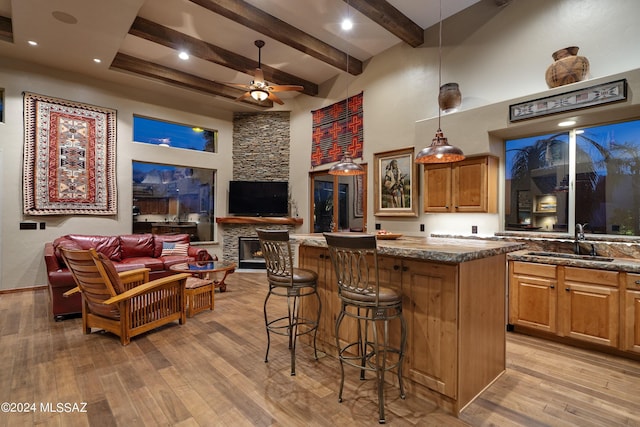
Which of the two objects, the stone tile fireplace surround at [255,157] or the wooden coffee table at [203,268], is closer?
the wooden coffee table at [203,268]

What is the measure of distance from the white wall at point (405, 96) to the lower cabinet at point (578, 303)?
3.33ft

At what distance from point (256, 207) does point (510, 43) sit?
215 inches

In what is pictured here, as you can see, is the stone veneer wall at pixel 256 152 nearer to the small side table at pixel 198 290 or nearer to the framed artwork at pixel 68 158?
the framed artwork at pixel 68 158

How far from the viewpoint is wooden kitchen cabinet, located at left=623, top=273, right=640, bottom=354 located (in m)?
2.69

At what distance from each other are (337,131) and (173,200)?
3949 millimetres

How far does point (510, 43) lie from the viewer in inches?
156

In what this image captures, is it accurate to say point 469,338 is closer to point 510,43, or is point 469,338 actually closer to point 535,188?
point 535,188

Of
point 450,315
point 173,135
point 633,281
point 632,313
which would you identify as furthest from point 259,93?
point 632,313

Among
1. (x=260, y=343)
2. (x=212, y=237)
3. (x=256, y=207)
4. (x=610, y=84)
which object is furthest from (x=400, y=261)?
(x=212, y=237)

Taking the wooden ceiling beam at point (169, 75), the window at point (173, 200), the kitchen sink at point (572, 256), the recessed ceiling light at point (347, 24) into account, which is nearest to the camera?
the kitchen sink at point (572, 256)

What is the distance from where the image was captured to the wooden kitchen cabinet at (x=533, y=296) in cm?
316

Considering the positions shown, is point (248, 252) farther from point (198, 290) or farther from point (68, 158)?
point (68, 158)

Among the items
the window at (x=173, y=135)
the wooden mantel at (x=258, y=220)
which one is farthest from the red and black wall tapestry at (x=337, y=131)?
the window at (x=173, y=135)

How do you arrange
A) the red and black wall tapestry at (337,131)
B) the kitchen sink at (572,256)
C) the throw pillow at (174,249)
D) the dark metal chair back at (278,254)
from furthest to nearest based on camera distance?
the red and black wall tapestry at (337,131) < the throw pillow at (174,249) < the kitchen sink at (572,256) < the dark metal chair back at (278,254)
